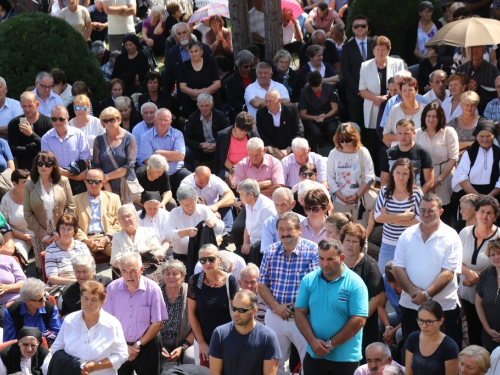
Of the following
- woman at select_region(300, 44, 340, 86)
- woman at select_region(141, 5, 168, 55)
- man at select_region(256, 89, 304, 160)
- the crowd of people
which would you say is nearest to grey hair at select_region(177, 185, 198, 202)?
the crowd of people

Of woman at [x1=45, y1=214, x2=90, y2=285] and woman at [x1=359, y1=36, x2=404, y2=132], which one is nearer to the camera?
woman at [x1=45, y1=214, x2=90, y2=285]

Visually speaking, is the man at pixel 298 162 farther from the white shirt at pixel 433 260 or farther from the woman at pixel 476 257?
the white shirt at pixel 433 260

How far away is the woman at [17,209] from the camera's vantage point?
1191cm

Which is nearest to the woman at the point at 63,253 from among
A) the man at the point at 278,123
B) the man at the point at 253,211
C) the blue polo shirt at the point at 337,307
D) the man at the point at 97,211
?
the man at the point at 97,211

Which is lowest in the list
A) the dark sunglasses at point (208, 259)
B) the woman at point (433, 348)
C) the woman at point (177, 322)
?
the woman at point (177, 322)

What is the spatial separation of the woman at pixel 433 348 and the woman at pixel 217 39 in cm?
829

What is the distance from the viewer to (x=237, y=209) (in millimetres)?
12289

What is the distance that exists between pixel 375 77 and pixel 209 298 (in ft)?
18.2

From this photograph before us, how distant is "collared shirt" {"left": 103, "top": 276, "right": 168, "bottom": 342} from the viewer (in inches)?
369

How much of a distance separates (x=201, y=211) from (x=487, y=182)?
3.21 m

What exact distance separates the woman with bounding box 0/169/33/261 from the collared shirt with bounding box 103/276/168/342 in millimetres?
2863

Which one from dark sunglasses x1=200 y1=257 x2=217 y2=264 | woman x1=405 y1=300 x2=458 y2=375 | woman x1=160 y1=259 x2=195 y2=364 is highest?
dark sunglasses x1=200 y1=257 x2=217 y2=264

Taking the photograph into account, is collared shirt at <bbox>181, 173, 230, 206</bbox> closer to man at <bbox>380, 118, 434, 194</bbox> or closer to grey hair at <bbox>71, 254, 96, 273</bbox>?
man at <bbox>380, 118, 434, 194</bbox>

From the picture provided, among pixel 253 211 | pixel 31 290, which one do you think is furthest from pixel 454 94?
pixel 31 290
